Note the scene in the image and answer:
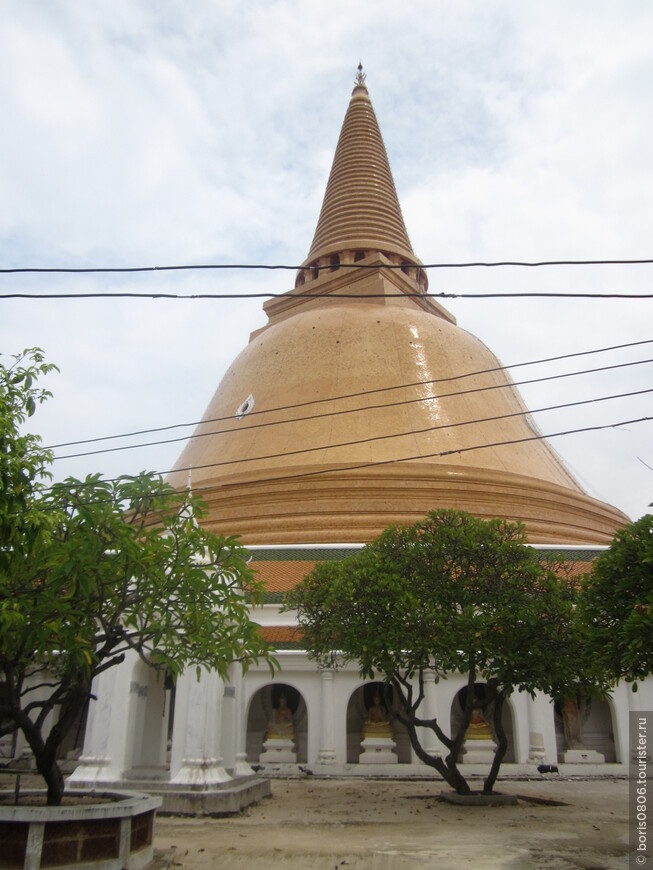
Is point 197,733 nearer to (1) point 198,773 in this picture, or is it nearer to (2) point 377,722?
(1) point 198,773

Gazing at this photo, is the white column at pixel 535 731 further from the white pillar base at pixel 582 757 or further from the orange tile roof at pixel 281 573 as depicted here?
the orange tile roof at pixel 281 573

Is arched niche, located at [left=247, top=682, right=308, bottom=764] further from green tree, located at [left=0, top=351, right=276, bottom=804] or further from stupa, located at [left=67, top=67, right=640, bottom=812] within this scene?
green tree, located at [left=0, top=351, right=276, bottom=804]

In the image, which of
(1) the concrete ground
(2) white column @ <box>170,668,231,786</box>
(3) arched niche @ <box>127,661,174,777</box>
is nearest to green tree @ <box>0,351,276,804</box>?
(1) the concrete ground

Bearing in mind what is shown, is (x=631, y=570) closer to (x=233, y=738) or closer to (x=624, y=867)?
(x=624, y=867)

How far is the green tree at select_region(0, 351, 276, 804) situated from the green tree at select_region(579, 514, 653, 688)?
3.32 metres

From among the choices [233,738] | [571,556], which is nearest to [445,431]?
[571,556]

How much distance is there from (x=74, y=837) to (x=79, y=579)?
6.47ft

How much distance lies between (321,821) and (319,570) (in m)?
3.69

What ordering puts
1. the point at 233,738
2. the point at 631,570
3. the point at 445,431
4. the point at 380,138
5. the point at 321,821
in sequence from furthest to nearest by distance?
1. the point at 380,138
2. the point at 445,431
3. the point at 233,738
4. the point at 321,821
5. the point at 631,570

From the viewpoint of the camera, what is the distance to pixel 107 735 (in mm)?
10516

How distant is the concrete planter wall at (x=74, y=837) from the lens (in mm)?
5832

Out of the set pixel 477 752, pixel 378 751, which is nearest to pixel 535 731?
pixel 477 752

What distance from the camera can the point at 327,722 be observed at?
47.1ft

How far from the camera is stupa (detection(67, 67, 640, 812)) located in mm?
10938
